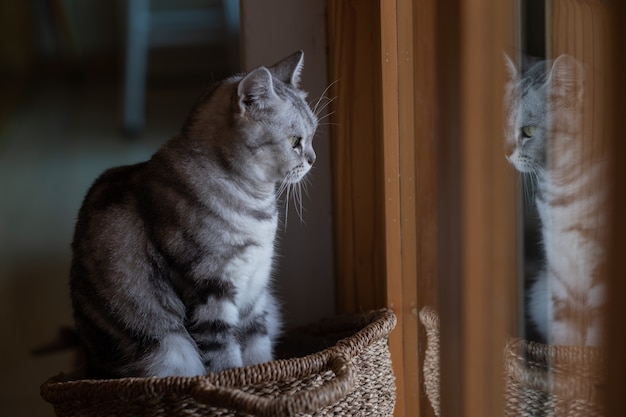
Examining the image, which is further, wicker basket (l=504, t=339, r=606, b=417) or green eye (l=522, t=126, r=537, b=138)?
green eye (l=522, t=126, r=537, b=138)

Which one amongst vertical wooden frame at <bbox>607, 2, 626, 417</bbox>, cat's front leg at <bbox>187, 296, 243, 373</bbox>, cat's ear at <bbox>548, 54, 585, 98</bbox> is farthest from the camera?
cat's front leg at <bbox>187, 296, 243, 373</bbox>

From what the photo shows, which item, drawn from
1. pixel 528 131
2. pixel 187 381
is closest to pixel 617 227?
pixel 528 131

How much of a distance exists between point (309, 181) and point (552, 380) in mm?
1166

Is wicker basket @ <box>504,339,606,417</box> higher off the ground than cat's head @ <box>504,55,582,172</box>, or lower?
lower

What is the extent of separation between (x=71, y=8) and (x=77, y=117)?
33 centimetres

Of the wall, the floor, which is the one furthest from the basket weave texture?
the floor

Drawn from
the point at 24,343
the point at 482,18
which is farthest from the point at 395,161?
the point at 24,343

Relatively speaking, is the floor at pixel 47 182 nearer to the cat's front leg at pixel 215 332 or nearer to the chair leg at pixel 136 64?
the chair leg at pixel 136 64

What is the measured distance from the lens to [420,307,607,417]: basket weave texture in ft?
1.71

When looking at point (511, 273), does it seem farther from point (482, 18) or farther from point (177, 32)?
point (177, 32)

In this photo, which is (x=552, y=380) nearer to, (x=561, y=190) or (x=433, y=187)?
(x=561, y=190)

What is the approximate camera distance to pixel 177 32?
1861 millimetres

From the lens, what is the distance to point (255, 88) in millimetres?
1262

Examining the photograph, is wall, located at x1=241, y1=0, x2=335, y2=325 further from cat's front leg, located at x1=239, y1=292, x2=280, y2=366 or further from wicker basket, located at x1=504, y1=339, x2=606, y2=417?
wicker basket, located at x1=504, y1=339, x2=606, y2=417
